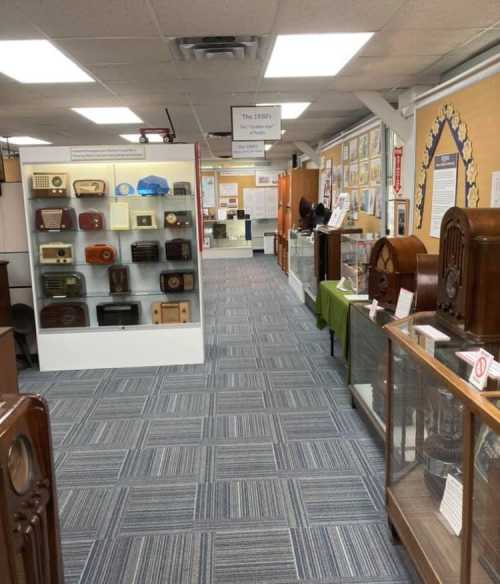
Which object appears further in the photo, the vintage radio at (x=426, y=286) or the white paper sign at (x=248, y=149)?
the white paper sign at (x=248, y=149)

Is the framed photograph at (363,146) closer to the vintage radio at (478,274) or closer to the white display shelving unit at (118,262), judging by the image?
the white display shelving unit at (118,262)

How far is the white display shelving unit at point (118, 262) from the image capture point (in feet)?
15.9

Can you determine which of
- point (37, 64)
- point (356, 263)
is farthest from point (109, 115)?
point (356, 263)

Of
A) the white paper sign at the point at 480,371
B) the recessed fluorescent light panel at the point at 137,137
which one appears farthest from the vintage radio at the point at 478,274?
the recessed fluorescent light panel at the point at 137,137

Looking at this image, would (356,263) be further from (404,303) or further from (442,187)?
(404,303)

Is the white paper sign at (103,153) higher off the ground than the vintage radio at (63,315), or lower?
higher

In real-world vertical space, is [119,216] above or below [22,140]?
below

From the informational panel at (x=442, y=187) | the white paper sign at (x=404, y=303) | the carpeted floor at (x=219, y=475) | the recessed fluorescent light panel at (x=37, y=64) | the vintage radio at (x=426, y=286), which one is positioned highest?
the recessed fluorescent light panel at (x=37, y=64)

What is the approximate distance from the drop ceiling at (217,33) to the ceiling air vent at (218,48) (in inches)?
3.3

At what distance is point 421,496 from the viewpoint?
2.21 m

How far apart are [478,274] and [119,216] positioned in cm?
366

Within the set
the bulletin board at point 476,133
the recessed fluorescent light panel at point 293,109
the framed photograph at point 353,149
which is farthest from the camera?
the framed photograph at point 353,149

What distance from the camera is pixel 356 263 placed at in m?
4.47

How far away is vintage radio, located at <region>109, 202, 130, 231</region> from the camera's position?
16.0 feet
